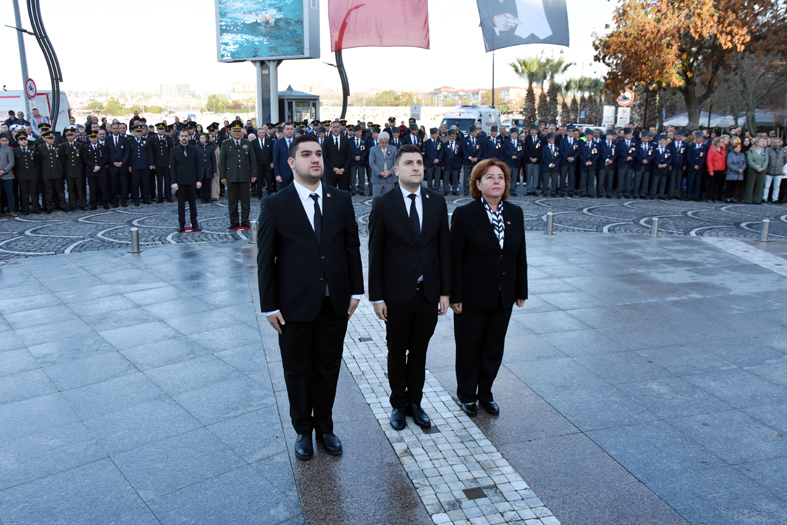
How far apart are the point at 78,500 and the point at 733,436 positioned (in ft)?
14.5

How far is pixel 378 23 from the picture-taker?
23.8 meters

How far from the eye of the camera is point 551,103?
61.6 m

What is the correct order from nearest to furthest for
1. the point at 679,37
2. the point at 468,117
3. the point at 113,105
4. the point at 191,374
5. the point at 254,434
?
the point at 254,434
the point at 191,374
the point at 679,37
the point at 468,117
the point at 113,105

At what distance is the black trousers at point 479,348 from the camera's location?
4.75 m

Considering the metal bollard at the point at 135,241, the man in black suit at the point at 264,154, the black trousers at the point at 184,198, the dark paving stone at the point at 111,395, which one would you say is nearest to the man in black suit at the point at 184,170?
the black trousers at the point at 184,198

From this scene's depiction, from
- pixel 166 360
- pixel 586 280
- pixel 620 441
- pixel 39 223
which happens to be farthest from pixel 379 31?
pixel 620 441

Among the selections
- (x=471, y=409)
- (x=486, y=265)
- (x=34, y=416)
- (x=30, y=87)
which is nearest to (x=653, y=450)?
(x=471, y=409)

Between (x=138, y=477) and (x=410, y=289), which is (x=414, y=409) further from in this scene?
(x=138, y=477)

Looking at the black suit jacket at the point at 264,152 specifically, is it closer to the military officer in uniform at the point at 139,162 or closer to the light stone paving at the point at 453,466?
the military officer in uniform at the point at 139,162

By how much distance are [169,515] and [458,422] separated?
2.14m

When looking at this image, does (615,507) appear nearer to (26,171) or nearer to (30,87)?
(26,171)

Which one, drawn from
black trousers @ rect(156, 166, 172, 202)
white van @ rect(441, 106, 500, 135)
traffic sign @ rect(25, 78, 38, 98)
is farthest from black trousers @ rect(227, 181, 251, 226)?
white van @ rect(441, 106, 500, 135)

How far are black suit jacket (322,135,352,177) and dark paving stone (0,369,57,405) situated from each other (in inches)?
444

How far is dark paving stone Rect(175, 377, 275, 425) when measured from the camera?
15.9 feet
